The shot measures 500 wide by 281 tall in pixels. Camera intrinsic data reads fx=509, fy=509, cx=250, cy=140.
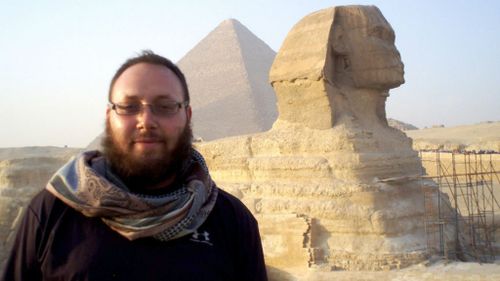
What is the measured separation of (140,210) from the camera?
5.98 ft

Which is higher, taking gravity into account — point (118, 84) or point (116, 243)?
point (118, 84)

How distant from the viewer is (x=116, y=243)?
179cm

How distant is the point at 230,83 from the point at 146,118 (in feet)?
96.5

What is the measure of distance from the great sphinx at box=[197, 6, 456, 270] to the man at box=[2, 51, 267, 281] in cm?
547

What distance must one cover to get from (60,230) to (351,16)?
741 cm

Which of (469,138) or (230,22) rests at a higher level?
(230,22)

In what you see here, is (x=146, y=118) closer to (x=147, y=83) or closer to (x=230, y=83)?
(x=147, y=83)

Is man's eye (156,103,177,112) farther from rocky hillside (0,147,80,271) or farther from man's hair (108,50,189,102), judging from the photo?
rocky hillside (0,147,80,271)

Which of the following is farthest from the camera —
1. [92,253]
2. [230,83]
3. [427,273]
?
[230,83]

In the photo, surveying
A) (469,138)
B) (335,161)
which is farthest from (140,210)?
(469,138)

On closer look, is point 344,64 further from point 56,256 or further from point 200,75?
point 200,75

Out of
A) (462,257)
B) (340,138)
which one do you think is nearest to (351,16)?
(340,138)

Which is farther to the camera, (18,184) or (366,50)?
(18,184)

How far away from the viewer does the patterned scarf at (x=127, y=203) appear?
180 cm
